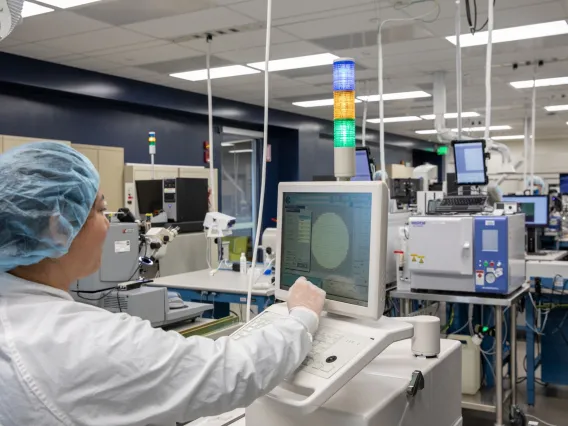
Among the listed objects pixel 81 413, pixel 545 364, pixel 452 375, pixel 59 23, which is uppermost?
pixel 59 23

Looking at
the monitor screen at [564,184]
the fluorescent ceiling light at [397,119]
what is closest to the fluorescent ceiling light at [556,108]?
the monitor screen at [564,184]

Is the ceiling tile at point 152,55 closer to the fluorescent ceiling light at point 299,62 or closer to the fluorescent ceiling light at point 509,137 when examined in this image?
the fluorescent ceiling light at point 299,62

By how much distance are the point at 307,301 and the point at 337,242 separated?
17 cm

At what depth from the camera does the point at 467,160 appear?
3471mm

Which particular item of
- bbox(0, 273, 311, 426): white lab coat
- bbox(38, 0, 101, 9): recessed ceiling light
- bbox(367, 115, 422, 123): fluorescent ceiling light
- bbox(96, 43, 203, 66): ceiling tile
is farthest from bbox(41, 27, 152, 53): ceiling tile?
bbox(367, 115, 422, 123): fluorescent ceiling light

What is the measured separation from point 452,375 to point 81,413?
40.9 inches

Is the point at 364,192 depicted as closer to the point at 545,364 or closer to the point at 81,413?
the point at 81,413

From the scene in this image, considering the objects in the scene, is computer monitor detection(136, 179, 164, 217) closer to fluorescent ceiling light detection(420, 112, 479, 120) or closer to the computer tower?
the computer tower

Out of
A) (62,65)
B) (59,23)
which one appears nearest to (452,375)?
(59,23)

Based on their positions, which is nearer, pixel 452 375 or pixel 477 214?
pixel 452 375

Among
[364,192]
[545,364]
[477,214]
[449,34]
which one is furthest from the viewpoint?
[449,34]

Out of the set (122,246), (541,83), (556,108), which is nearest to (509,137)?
(556,108)

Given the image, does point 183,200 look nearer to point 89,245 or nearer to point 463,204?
point 463,204

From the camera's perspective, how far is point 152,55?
5707 millimetres
